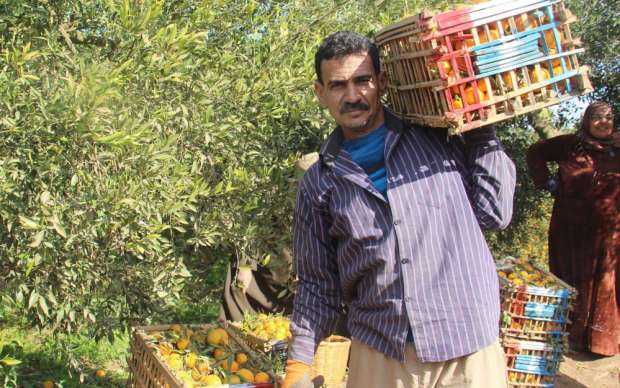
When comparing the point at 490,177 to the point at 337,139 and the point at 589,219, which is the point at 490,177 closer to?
the point at 337,139

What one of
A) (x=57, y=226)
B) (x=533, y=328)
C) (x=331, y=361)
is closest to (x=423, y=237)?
(x=57, y=226)

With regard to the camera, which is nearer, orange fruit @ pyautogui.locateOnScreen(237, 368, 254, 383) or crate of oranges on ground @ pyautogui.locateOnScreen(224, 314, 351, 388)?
orange fruit @ pyautogui.locateOnScreen(237, 368, 254, 383)

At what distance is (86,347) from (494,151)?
5279mm

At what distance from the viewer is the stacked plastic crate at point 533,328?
5.48 metres

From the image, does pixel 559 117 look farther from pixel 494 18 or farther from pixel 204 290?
pixel 494 18

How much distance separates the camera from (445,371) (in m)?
2.58

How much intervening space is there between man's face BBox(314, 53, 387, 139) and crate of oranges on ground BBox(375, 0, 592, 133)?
30cm

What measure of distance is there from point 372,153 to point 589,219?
505 centimetres

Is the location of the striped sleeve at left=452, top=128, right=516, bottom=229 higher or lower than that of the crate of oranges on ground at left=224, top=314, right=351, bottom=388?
higher

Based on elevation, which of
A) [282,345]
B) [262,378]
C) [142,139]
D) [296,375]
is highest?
[142,139]

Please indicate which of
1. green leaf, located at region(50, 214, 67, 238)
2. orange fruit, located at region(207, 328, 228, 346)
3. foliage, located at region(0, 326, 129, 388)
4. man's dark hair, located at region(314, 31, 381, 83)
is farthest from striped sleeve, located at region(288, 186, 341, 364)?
foliage, located at region(0, 326, 129, 388)

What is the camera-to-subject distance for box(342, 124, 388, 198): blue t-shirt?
274 centimetres

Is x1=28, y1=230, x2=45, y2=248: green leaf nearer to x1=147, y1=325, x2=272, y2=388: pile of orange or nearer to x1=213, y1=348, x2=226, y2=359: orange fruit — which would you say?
x1=147, y1=325, x2=272, y2=388: pile of orange

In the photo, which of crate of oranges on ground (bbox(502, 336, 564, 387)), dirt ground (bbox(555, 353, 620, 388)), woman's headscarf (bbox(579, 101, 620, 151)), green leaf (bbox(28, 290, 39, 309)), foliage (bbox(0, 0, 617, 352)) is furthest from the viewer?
woman's headscarf (bbox(579, 101, 620, 151))
